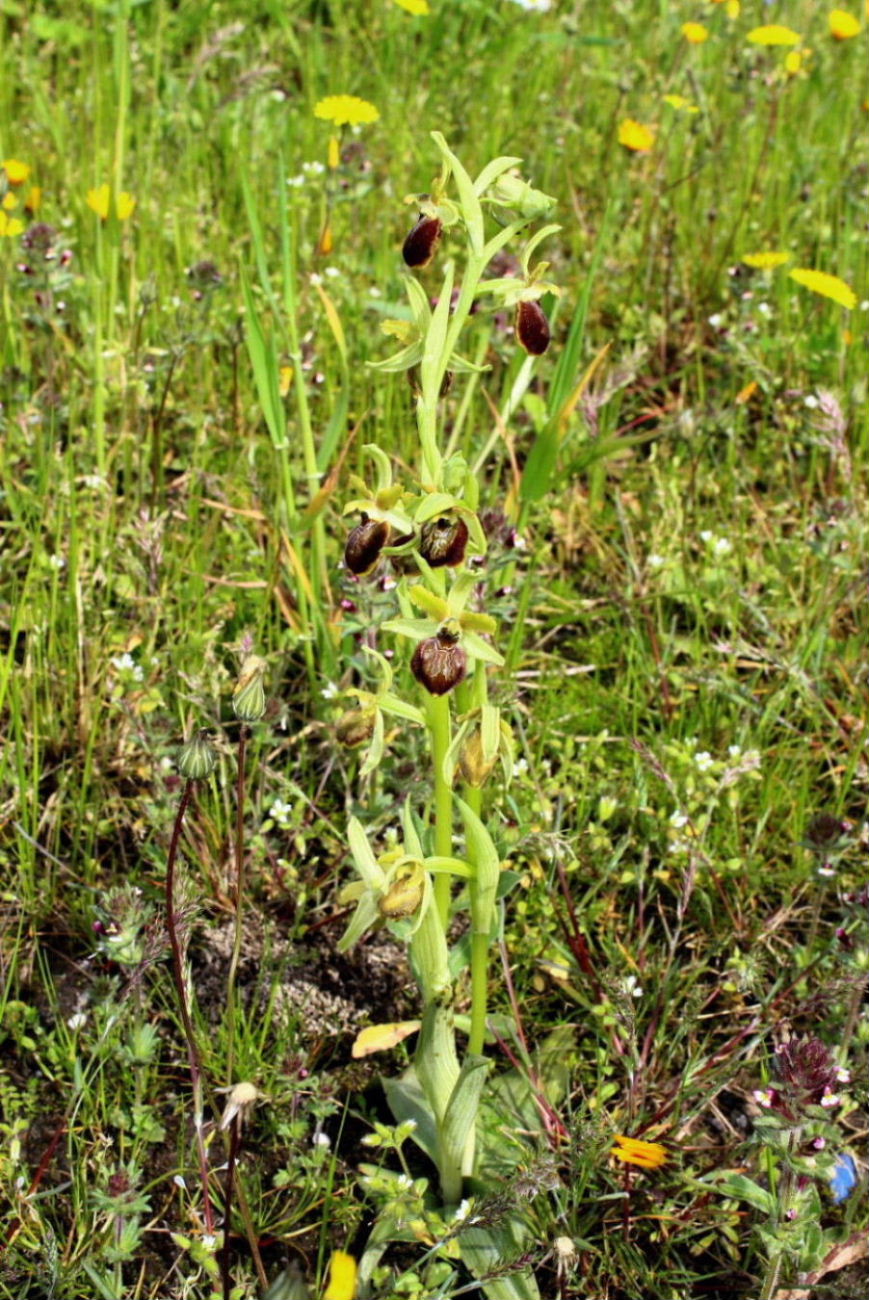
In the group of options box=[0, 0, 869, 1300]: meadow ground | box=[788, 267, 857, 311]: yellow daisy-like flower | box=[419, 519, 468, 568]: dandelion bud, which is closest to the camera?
box=[419, 519, 468, 568]: dandelion bud

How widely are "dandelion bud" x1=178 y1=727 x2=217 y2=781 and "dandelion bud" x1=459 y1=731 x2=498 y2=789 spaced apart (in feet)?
1.04

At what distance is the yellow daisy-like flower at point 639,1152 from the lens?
176 centimetres

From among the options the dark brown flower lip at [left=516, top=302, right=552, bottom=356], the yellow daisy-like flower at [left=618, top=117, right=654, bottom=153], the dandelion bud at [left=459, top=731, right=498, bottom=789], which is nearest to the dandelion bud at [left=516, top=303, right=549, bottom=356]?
the dark brown flower lip at [left=516, top=302, right=552, bottom=356]

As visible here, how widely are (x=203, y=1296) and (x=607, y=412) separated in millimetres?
2203

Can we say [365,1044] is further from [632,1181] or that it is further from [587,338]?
[587,338]

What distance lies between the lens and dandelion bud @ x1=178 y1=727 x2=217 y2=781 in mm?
1504

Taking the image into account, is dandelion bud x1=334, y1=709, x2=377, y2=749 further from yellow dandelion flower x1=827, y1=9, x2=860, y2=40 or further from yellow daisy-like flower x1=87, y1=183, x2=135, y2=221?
yellow dandelion flower x1=827, y1=9, x2=860, y2=40

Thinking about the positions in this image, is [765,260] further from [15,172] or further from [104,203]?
[15,172]

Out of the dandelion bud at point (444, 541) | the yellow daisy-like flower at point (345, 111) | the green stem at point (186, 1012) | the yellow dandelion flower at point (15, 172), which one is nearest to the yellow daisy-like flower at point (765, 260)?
the yellow daisy-like flower at point (345, 111)

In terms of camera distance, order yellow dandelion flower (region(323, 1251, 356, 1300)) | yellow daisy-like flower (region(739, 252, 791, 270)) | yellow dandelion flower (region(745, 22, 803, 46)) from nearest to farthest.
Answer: yellow dandelion flower (region(323, 1251, 356, 1300)) < yellow daisy-like flower (region(739, 252, 791, 270)) < yellow dandelion flower (region(745, 22, 803, 46))

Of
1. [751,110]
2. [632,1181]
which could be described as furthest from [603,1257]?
[751,110]

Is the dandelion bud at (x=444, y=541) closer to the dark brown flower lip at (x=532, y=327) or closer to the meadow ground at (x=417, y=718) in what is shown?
the meadow ground at (x=417, y=718)

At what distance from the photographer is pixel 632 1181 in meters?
1.87

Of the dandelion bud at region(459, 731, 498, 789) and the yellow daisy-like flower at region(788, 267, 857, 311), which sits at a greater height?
the yellow daisy-like flower at region(788, 267, 857, 311)
